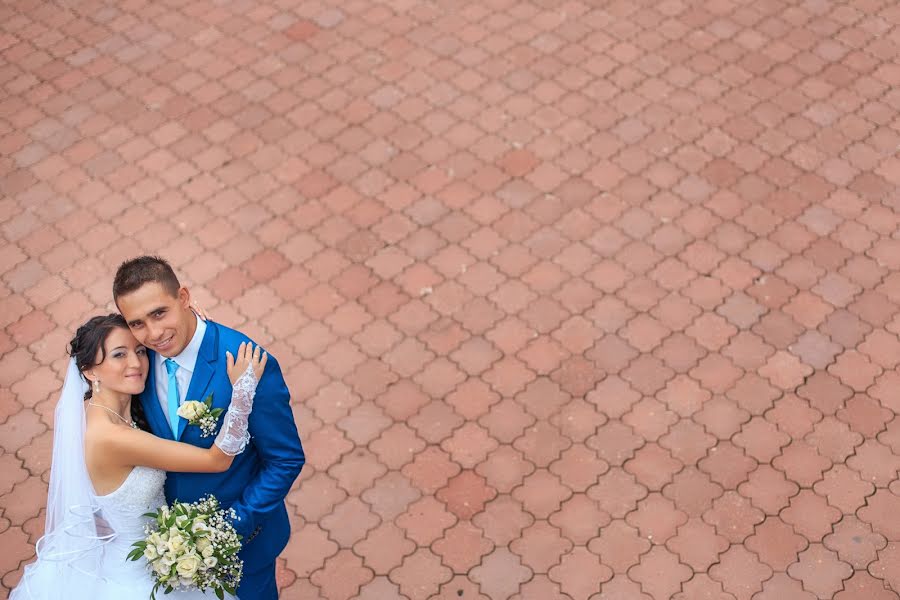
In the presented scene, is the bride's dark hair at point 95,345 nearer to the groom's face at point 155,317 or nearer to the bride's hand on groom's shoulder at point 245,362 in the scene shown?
the groom's face at point 155,317

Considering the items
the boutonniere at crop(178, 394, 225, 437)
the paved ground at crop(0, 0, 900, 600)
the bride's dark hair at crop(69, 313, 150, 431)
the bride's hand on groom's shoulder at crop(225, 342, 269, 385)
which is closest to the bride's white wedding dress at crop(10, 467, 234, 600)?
the bride's dark hair at crop(69, 313, 150, 431)

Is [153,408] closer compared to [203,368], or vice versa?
[203,368]

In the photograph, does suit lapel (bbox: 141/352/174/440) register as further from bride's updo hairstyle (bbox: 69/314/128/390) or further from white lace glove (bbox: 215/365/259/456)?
white lace glove (bbox: 215/365/259/456)

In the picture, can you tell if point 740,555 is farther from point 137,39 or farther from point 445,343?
point 137,39

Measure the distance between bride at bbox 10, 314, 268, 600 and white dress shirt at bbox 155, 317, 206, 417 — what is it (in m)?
0.07

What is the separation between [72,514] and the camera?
384 centimetres

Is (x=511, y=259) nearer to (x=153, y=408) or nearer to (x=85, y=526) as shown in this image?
(x=153, y=408)

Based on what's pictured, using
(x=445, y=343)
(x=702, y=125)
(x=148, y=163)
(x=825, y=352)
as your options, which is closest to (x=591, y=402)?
(x=445, y=343)

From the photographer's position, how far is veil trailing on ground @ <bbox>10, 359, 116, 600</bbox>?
3.81 m

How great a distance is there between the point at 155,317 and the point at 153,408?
0.44 m

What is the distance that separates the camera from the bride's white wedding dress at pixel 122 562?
3.72 metres

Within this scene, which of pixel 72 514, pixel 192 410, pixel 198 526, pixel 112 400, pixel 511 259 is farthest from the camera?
pixel 511 259

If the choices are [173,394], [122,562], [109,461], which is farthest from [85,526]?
[173,394]

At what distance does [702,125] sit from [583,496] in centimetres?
366
